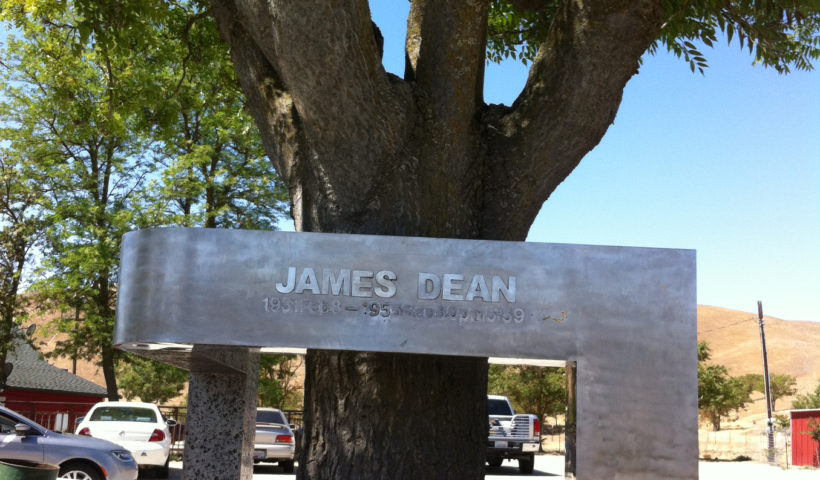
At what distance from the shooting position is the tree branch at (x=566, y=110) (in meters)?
5.82

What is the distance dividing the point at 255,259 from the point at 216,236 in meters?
0.25

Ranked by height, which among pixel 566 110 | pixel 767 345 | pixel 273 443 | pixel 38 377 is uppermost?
pixel 767 345

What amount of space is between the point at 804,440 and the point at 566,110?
35380 millimetres

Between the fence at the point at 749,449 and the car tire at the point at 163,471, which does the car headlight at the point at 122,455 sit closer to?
the car tire at the point at 163,471

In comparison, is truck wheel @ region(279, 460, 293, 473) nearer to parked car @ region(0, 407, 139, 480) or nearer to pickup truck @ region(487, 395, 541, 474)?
pickup truck @ region(487, 395, 541, 474)

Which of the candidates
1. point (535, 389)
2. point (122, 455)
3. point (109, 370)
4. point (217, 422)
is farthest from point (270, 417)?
point (535, 389)

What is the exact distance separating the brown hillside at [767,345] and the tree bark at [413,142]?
12061 cm

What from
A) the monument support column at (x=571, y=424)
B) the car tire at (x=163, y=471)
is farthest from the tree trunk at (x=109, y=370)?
the monument support column at (x=571, y=424)

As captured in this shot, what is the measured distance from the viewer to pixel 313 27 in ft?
17.1

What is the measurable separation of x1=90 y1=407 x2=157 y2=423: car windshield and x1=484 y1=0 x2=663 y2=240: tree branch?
44.3ft

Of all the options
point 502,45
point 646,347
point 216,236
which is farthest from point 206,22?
point 646,347

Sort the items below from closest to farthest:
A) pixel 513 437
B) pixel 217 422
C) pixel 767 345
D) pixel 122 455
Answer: pixel 217 422 < pixel 122 455 < pixel 513 437 < pixel 767 345

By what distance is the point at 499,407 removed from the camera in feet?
77.1

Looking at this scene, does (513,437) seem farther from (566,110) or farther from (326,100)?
(326,100)
